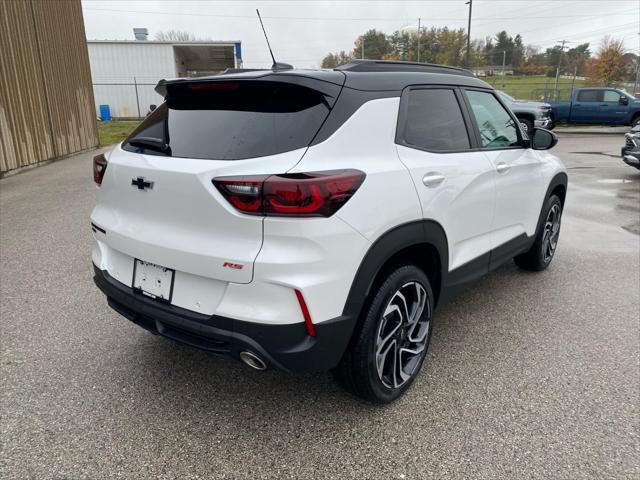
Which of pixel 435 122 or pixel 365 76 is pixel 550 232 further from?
pixel 365 76

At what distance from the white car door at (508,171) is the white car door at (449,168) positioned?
17 centimetres

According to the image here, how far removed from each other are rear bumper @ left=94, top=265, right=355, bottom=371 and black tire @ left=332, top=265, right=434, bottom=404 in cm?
16

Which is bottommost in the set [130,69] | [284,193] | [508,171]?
[508,171]

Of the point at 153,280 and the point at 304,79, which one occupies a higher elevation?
the point at 304,79

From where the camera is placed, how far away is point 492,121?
3.63m

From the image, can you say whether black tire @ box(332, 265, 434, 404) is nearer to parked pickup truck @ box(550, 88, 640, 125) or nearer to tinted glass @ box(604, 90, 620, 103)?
parked pickup truck @ box(550, 88, 640, 125)

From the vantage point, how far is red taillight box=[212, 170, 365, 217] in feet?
6.61

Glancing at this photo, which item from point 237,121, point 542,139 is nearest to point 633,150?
point 542,139

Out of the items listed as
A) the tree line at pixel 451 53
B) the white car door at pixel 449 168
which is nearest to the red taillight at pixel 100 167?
the white car door at pixel 449 168

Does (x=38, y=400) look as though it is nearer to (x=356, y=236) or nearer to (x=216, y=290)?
(x=216, y=290)

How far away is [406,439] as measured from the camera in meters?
2.44

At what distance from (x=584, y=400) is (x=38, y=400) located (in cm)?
310

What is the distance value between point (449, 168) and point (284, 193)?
4.11 ft

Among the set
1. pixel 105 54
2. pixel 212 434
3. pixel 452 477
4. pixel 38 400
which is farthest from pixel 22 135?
pixel 105 54
